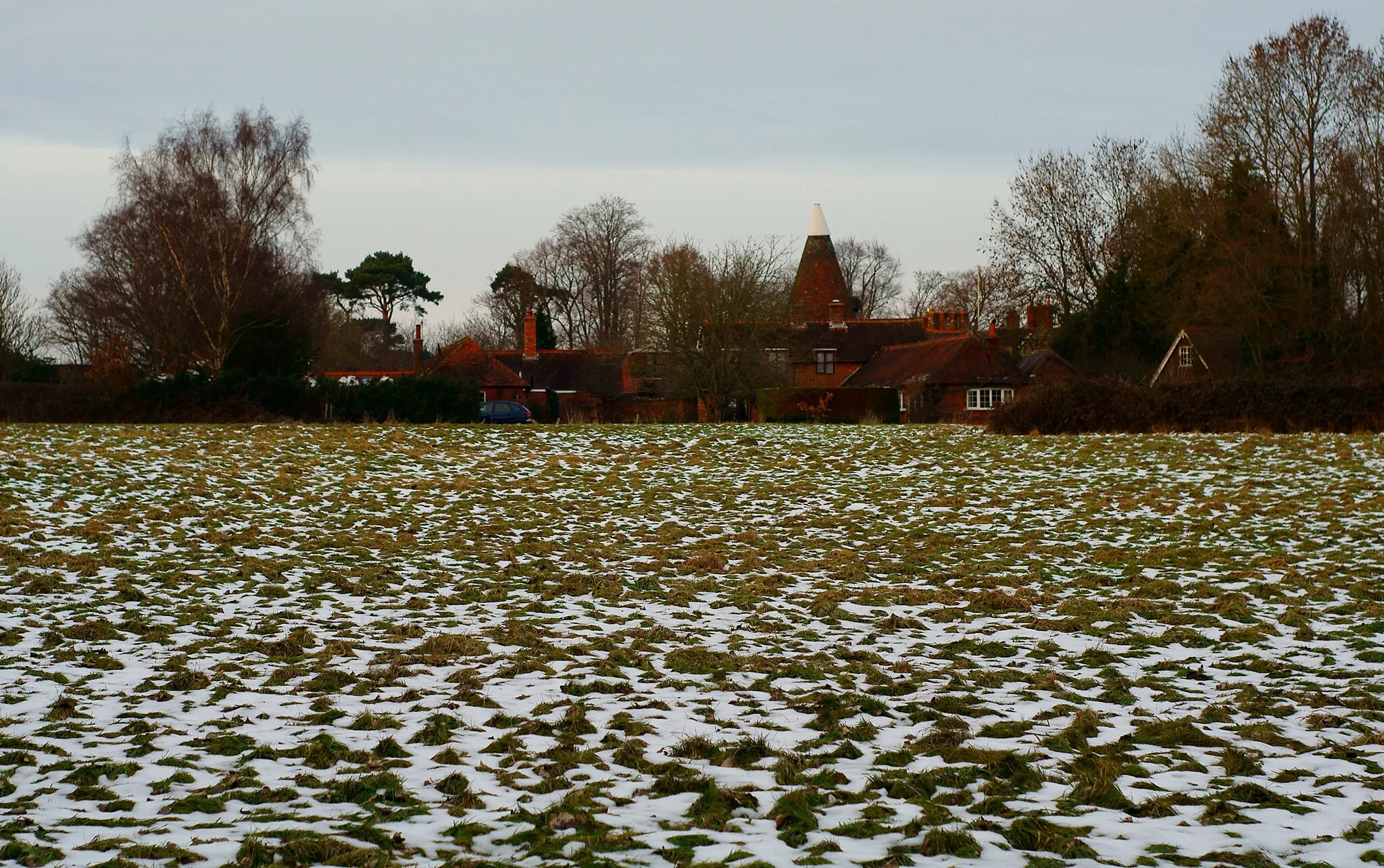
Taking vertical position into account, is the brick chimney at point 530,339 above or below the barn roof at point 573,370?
above

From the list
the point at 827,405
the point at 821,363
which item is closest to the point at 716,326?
the point at 827,405

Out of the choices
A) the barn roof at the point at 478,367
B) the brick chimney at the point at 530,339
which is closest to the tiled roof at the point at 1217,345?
the barn roof at the point at 478,367

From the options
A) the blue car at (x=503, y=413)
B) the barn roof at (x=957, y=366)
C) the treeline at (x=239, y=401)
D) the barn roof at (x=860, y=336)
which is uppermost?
the barn roof at (x=860, y=336)

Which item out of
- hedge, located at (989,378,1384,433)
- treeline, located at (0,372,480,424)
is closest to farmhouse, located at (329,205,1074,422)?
treeline, located at (0,372,480,424)

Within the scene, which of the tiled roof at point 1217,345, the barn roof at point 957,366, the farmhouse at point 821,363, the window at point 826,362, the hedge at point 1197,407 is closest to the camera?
the hedge at point 1197,407

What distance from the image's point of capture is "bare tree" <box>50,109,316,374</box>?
39.0 m

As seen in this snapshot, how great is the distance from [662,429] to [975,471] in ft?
31.5

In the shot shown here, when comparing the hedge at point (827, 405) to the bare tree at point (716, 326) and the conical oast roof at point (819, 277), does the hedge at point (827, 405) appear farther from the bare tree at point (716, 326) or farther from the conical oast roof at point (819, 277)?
the conical oast roof at point (819, 277)

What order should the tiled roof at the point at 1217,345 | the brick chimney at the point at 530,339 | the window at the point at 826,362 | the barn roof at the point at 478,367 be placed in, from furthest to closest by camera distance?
the window at the point at 826,362
the brick chimney at the point at 530,339
the barn roof at the point at 478,367
the tiled roof at the point at 1217,345

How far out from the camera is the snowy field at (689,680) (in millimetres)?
4602

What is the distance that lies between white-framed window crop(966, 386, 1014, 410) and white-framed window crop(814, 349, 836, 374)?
13799 millimetres

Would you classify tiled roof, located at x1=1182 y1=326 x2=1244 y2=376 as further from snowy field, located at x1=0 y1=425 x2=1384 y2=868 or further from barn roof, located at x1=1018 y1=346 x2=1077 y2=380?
snowy field, located at x1=0 y1=425 x2=1384 y2=868

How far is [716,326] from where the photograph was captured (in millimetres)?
42031

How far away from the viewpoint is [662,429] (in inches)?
1089
